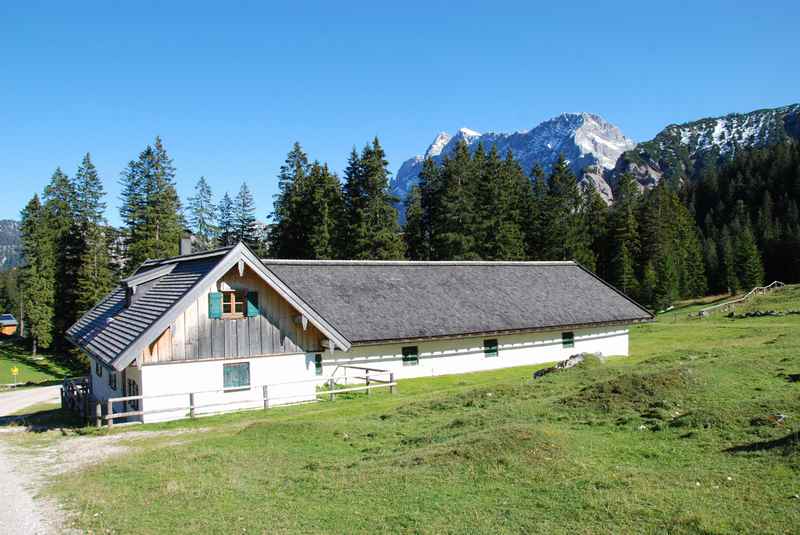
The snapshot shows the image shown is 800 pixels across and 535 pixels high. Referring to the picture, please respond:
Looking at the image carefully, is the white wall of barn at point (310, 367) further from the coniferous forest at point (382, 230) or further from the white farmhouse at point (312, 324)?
the coniferous forest at point (382, 230)

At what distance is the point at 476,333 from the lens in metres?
31.3

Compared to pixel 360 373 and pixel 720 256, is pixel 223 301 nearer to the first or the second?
pixel 360 373

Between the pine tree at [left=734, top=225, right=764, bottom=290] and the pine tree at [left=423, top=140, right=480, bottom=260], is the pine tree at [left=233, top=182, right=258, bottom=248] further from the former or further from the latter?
the pine tree at [left=734, top=225, right=764, bottom=290]

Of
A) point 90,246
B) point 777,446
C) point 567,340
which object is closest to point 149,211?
point 90,246

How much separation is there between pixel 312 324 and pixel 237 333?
9.69ft

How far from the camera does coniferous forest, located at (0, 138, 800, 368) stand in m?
55.2

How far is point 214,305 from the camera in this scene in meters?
22.9

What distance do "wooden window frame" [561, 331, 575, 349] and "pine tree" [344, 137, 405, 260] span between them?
938 inches

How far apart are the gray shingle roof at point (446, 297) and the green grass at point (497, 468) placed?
10185mm

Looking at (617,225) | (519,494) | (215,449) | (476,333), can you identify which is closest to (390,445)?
(215,449)

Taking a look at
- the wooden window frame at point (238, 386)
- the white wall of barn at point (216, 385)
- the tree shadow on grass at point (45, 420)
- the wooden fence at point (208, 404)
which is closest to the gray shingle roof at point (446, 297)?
the wooden fence at point (208, 404)

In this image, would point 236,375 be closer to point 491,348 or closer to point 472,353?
point 472,353

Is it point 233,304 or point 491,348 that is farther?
point 491,348

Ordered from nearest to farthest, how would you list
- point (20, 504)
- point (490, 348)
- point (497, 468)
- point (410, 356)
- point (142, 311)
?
point (497, 468) → point (20, 504) → point (142, 311) → point (410, 356) → point (490, 348)
